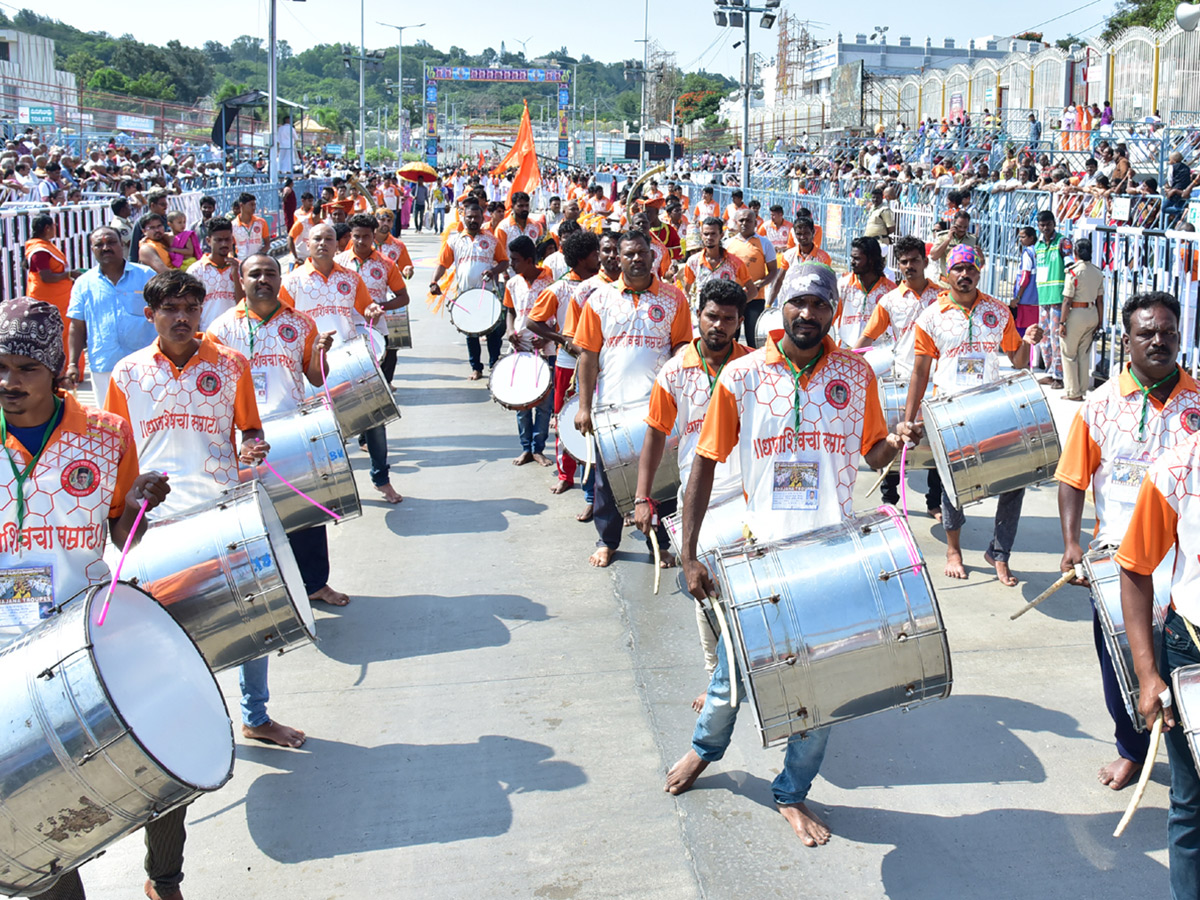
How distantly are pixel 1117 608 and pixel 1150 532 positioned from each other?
752 mm

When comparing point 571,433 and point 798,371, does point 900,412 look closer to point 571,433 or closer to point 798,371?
point 571,433

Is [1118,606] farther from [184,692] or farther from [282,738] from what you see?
[282,738]

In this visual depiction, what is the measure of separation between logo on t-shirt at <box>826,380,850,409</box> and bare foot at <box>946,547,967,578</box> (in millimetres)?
3193

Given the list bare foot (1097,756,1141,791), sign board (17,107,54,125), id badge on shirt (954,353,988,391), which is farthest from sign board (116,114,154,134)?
bare foot (1097,756,1141,791)

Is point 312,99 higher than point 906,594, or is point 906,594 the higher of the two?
point 312,99

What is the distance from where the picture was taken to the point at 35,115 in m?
38.7

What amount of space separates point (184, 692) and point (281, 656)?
8.60 ft

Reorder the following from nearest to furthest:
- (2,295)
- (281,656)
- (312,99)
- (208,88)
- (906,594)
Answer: (906,594) → (281,656) → (2,295) → (208,88) → (312,99)

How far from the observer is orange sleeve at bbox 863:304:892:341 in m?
7.61

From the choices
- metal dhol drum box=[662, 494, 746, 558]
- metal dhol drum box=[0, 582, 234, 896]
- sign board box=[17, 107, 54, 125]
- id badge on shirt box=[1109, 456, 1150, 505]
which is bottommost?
metal dhol drum box=[0, 582, 234, 896]

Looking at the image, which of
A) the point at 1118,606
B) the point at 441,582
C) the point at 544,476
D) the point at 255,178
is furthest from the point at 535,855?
the point at 255,178

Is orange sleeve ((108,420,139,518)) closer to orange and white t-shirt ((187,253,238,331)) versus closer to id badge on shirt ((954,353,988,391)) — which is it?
id badge on shirt ((954,353,988,391))

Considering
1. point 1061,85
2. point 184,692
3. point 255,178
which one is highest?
point 1061,85

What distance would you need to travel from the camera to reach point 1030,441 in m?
6.04
